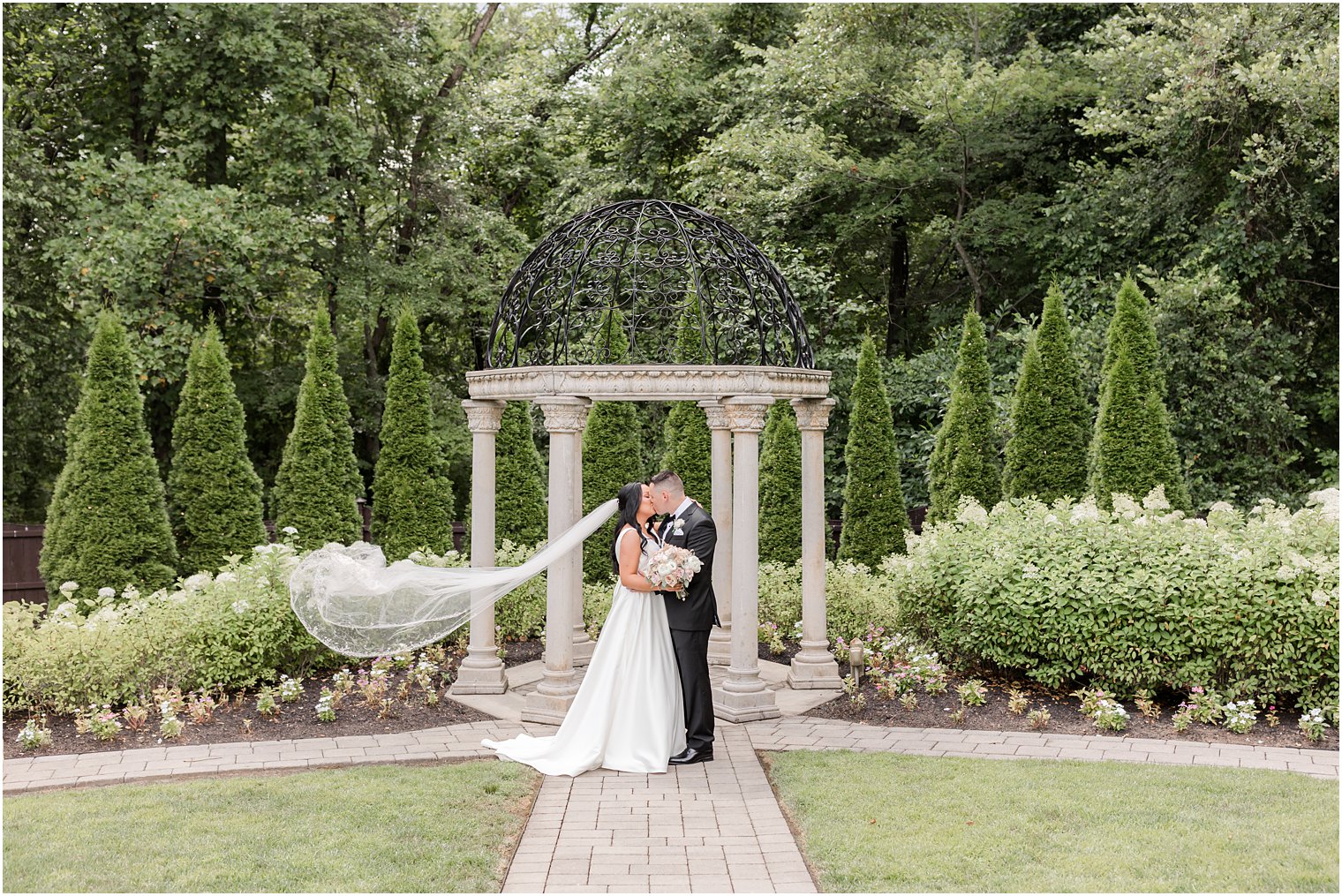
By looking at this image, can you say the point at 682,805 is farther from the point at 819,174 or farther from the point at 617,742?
the point at 819,174

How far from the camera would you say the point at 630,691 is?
729 cm

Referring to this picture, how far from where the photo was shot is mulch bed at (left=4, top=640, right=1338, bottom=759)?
780 cm

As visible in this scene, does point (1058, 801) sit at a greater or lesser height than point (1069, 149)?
lesser

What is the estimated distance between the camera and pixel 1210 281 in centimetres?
1390

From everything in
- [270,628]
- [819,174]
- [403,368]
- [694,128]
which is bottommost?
[270,628]

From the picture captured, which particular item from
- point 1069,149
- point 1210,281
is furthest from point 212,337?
point 1069,149

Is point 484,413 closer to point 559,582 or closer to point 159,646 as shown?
point 559,582

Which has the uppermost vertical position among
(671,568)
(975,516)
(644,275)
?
(644,275)

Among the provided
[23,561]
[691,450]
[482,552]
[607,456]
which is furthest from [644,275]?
[23,561]

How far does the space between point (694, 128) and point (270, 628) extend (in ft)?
44.2

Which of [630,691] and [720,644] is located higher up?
[630,691]

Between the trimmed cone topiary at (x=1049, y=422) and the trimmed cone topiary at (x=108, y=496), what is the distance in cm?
1094

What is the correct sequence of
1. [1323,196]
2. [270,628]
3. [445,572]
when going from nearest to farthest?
[445,572], [270,628], [1323,196]

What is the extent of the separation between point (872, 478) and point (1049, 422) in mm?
2446
